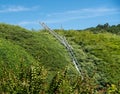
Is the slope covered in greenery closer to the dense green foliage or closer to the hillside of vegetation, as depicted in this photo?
the hillside of vegetation

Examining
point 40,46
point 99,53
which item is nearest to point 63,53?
point 40,46

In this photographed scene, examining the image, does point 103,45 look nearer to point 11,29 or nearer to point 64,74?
point 11,29

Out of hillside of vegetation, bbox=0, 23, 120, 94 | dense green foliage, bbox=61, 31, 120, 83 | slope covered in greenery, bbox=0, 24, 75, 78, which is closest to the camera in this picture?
hillside of vegetation, bbox=0, 23, 120, 94

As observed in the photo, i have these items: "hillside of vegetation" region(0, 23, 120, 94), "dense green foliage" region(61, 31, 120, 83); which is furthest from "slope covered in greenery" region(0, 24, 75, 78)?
"dense green foliage" region(61, 31, 120, 83)

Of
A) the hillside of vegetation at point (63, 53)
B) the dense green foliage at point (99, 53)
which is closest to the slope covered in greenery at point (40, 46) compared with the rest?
the hillside of vegetation at point (63, 53)

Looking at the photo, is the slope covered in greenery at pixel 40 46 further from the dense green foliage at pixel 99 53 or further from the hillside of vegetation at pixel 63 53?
the dense green foliage at pixel 99 53

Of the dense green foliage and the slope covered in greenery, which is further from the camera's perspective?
the dense green foliage

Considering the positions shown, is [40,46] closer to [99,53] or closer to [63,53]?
[63,53]

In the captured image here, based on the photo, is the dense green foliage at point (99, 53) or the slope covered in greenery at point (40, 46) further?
the dense green foliage at point (99, 53)

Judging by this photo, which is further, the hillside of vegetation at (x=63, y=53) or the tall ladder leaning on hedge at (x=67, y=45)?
the tall ladder leaning on hedge at (x=67, y=45)

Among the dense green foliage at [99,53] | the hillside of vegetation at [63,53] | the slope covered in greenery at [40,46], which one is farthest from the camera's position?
the dense green foliage at [99,53]

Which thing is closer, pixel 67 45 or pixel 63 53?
pixel 63 53

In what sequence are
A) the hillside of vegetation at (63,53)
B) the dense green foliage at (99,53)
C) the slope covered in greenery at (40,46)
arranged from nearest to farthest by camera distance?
the hillside of vegetation at (63,53) → the slope covered in greenery at (40,46) → the dense green foliage at (99,53)

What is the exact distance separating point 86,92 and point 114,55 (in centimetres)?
1339
